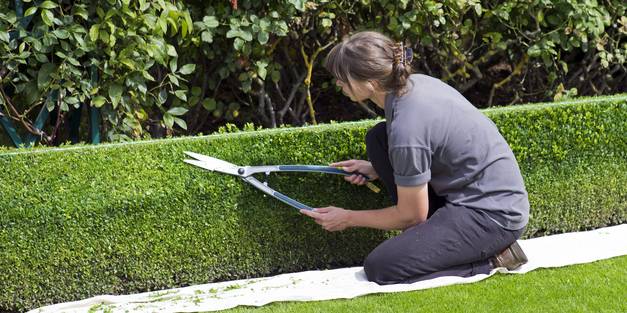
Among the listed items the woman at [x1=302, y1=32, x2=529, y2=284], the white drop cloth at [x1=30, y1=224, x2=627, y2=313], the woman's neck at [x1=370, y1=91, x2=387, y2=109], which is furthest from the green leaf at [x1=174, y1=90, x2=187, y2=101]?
the woman's neck at [x1=370, y1=91, x2=387, y2=109]

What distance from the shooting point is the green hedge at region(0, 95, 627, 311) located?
386 centimetres

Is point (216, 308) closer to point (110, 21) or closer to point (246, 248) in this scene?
point (246, 248)

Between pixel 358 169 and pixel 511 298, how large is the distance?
1.01 m

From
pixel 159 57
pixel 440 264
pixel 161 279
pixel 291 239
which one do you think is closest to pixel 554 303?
pixel 440 264

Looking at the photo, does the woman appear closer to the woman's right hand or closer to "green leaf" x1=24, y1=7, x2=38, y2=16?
the woman's right hand

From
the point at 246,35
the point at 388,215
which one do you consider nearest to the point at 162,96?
the point at 246,35

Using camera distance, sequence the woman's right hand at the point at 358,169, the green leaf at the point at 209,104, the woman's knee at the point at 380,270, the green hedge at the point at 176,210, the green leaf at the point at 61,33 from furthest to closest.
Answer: the green leaf at the point at 209,104 → the green leaf at the point at 61,33 → the woman's right hand at the point at 358,169 → the green hedge at the point at 176,210 → the woman's knee at the point at 380,270

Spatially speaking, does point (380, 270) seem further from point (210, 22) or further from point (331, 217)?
point (210, 22)

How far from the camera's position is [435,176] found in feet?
12.5

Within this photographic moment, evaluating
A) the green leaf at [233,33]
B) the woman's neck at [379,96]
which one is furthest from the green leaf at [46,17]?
the woman's neck at [379,96]

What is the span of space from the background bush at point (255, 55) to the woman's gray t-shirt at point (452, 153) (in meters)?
1.51

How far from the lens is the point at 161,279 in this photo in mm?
4039

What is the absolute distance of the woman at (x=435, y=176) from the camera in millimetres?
3629

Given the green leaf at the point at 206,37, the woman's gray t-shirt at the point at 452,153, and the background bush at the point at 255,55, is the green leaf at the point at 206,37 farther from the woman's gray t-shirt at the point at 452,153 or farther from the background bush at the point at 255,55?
the woman's gray t-shirt at the point at 452,153
